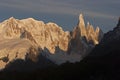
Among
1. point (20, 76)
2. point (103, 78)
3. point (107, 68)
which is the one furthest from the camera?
point (20, 76)

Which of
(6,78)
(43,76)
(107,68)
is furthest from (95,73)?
(6,78)

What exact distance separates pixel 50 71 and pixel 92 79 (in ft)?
73.0

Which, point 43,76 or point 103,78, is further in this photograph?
point 43,76

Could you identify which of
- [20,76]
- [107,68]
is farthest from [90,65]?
[20,76]

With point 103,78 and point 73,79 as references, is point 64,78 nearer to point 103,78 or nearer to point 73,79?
A: point 73,79

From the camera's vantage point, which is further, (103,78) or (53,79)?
(53,79)

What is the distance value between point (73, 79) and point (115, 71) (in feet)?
33.5

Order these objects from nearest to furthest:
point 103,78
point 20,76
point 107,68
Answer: point 103,78 < point 107,68 < point 20,76

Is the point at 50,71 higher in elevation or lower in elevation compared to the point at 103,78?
higher

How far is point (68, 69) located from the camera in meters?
160

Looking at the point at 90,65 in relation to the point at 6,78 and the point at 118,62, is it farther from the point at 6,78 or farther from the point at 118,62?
the point at 6,78

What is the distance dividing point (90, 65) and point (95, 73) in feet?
24.8

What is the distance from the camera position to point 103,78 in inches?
5448

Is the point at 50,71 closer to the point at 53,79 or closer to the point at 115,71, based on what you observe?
the point at 53,79
